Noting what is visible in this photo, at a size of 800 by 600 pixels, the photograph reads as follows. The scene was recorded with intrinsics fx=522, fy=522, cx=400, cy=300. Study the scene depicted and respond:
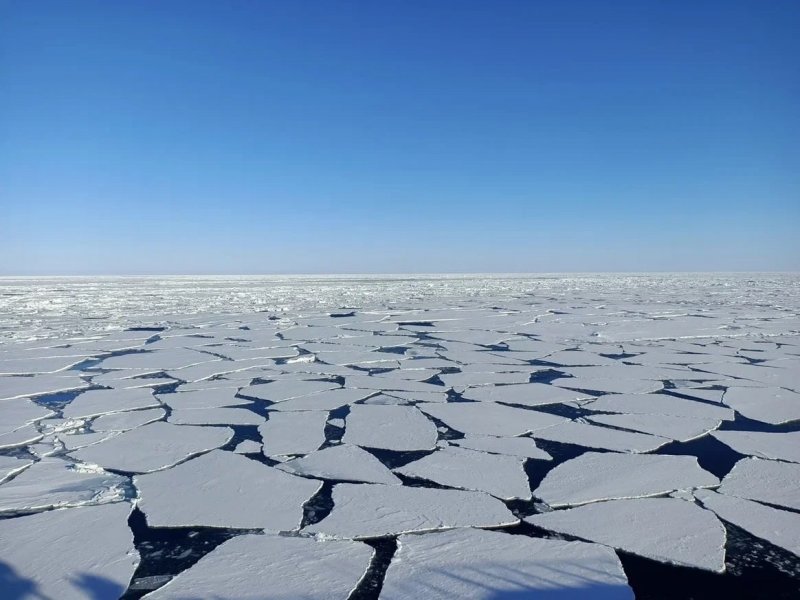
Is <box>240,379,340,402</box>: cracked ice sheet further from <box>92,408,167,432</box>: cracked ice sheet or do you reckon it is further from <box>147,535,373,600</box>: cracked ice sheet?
<box>147,535,373,600</box>: cracked ice sheet

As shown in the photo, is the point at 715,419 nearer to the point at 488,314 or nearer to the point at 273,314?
the point at 488,314

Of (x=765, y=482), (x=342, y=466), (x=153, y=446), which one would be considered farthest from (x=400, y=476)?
(x=765, y=482)

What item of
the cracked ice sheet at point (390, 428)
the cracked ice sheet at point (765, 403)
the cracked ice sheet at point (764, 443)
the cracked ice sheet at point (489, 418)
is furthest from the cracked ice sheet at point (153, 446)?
the cracked ice sheet at point (765, 403)

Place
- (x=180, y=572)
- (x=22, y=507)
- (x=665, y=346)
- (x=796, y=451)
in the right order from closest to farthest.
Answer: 1. (x=180, y=572)
2. (x=22, y=507)
3. (x=796, y=451)
4. (x=665, y=346)

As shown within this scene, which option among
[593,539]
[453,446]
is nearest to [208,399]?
[453,446]

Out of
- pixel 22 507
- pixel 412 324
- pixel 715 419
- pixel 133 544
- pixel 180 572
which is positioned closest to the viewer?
pixel 180 572

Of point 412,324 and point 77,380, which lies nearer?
point 77,380
